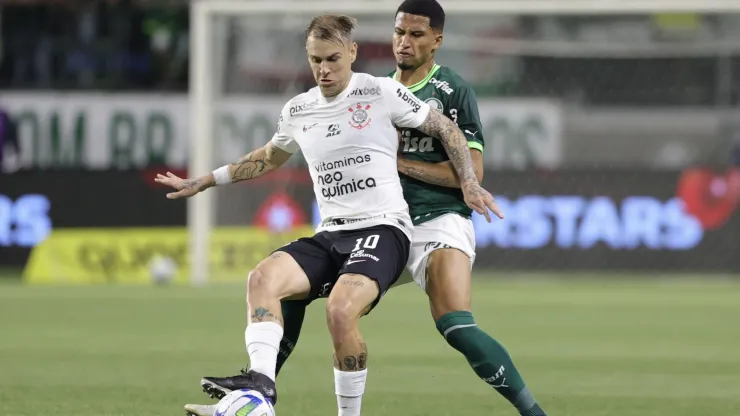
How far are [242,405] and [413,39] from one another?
6.95 ft

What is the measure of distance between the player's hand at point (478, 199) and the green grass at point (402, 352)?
1542mm

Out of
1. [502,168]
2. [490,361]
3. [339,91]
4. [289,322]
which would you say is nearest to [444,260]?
[490,361]

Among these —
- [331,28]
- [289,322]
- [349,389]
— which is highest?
[331,28]

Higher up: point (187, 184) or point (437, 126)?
point (437, 126)

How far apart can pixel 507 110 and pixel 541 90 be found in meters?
0.60

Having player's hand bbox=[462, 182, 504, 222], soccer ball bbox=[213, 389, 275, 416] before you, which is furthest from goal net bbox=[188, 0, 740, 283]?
soccer ball bbox=[213, 389, 275, 416]

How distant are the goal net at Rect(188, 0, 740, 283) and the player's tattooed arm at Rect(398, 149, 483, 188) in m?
11.5

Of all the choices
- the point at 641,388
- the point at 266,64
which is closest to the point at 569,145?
the point at 266,64

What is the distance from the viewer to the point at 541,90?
797 inches

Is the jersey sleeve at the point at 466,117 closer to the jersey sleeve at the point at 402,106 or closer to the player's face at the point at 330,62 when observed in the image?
the jersey sleeve at the point at 402,106

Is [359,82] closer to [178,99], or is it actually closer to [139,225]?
[139,225]

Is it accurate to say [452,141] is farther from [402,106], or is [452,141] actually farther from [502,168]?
[502,168]

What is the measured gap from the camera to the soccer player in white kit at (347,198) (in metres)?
6.28

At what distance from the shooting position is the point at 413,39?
23.1 feet
